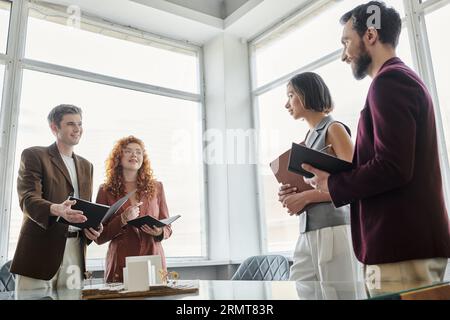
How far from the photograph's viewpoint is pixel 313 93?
1.87 m

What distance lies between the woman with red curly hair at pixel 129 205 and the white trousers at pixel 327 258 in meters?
0.87

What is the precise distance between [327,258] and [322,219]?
16cm

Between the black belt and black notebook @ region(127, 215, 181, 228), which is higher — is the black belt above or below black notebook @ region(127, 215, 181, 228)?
below

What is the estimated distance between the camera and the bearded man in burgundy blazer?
1134 mm

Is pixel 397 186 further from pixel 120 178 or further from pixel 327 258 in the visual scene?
pixel 120 178

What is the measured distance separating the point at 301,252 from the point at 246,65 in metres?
3.27

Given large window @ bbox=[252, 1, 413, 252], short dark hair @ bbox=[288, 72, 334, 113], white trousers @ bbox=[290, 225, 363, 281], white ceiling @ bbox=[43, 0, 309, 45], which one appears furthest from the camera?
white ceiling @ bbox=[43, 0, 309, 45]

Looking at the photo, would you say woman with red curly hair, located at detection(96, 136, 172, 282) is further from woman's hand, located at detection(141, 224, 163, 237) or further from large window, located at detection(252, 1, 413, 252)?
large window, located at detection(252, 1, 413, 252)

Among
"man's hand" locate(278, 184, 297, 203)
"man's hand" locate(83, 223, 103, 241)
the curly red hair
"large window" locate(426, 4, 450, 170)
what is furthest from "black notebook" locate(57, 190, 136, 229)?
"large window" locate(426, 4, 450, 170)

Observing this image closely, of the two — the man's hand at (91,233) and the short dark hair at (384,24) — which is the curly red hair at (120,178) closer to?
the man's hand at (91,233)

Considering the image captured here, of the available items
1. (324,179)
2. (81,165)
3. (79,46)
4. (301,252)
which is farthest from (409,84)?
(79,46)

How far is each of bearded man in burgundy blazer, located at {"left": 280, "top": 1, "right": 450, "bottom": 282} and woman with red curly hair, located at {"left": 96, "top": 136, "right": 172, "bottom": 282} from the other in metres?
1.33

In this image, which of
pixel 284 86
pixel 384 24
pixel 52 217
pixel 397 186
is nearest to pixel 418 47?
pixel 284 86
